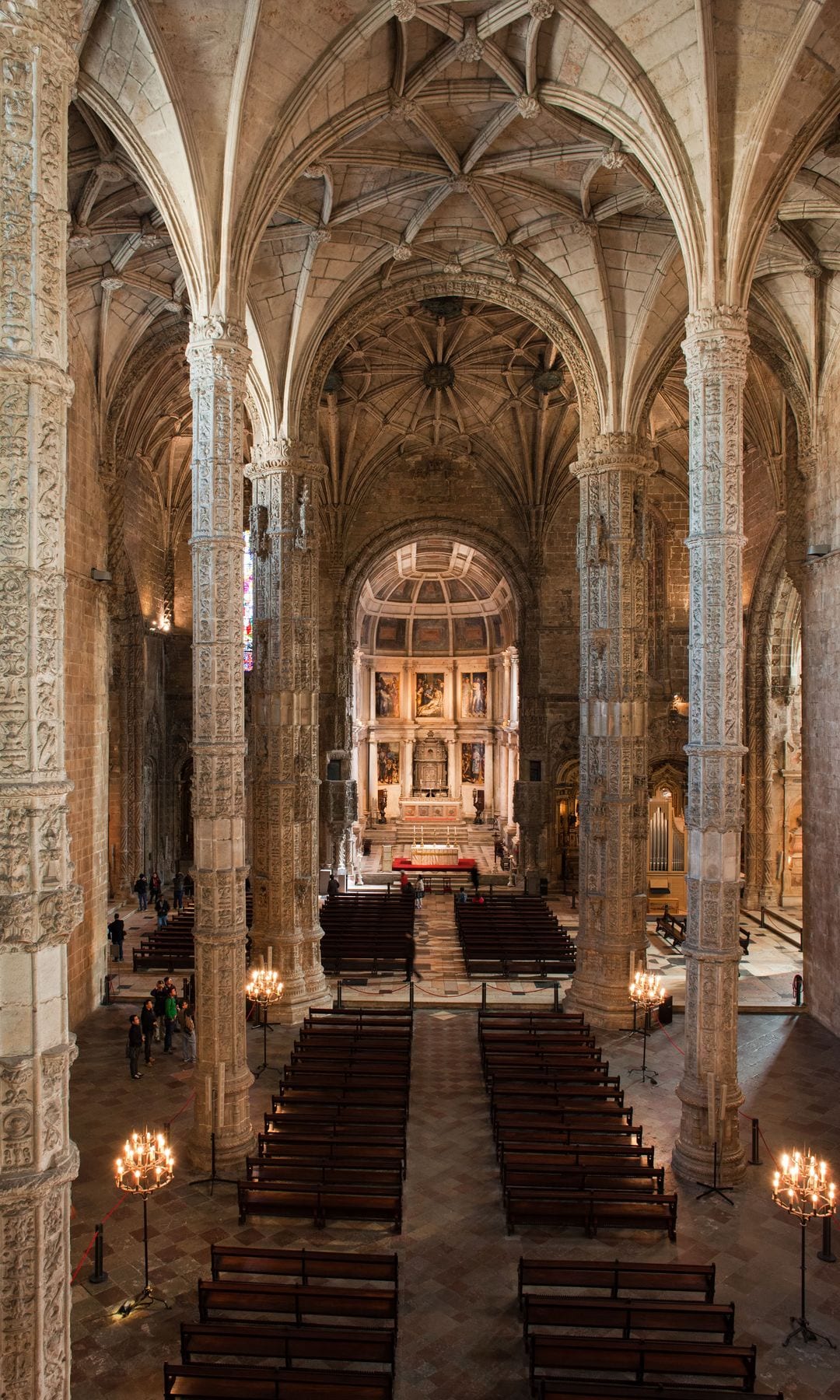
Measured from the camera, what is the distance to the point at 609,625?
1958 cm

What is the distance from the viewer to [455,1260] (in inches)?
421

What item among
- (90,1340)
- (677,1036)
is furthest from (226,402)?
(677,1036)

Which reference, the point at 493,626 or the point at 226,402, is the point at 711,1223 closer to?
the point at 226,402

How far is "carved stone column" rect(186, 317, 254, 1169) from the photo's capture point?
12.7 meters

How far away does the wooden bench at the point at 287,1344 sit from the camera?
26.7 feet

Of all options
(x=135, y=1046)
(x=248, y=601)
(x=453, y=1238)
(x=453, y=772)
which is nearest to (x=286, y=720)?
(x=135, y=1046)

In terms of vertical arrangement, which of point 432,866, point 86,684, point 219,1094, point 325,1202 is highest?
point 86,684

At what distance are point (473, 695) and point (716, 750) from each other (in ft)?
114

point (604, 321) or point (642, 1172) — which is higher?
point (604, 321)

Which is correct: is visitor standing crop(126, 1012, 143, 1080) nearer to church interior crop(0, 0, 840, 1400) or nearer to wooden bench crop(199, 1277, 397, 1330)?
church interior crop(0, 0, 840, 1400)

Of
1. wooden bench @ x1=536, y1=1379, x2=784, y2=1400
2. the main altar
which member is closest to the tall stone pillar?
wooden bench @ x1=536, y1=1379, x2=784, y2=1400

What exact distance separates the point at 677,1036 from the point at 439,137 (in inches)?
693

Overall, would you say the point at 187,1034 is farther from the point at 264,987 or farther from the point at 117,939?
the point at 117,939

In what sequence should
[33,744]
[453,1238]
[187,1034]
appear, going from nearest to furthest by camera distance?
[33,744] → [453,1238] → [187,1034]
